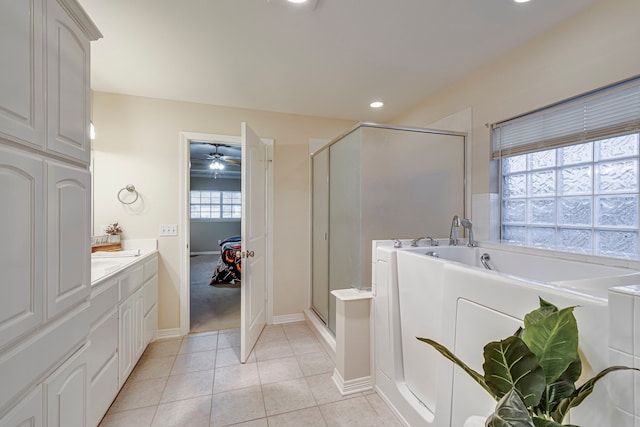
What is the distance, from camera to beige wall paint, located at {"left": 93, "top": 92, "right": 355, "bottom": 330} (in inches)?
101

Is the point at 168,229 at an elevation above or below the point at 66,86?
below

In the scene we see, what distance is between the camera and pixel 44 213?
90 cm

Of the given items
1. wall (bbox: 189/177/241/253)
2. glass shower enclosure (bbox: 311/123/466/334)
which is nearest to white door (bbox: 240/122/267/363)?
glass shower enclosure (bbox: 311/123/466/334)

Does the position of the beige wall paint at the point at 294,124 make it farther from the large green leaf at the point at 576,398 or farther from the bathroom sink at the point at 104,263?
the large green leaf at the point at 576,398

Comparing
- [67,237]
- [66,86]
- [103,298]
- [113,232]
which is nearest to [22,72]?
[66,86]

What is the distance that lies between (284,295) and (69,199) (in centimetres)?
236

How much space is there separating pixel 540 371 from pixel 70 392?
5.05 feet

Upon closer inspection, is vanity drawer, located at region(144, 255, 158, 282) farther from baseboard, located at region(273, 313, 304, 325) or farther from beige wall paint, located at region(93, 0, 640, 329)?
baseboard, located at region(273, 313, 304, 325)

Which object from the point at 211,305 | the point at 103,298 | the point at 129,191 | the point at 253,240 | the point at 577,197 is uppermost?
the point at 129,191

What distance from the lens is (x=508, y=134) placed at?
1976 millimetres

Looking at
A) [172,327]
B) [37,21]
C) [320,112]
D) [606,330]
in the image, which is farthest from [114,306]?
[320,112]

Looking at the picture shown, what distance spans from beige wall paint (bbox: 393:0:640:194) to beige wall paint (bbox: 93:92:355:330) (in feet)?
5.83

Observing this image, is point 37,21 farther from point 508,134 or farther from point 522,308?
point 508,134

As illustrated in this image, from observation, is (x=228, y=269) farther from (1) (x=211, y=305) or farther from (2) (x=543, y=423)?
(2) (x=543, y=423)
